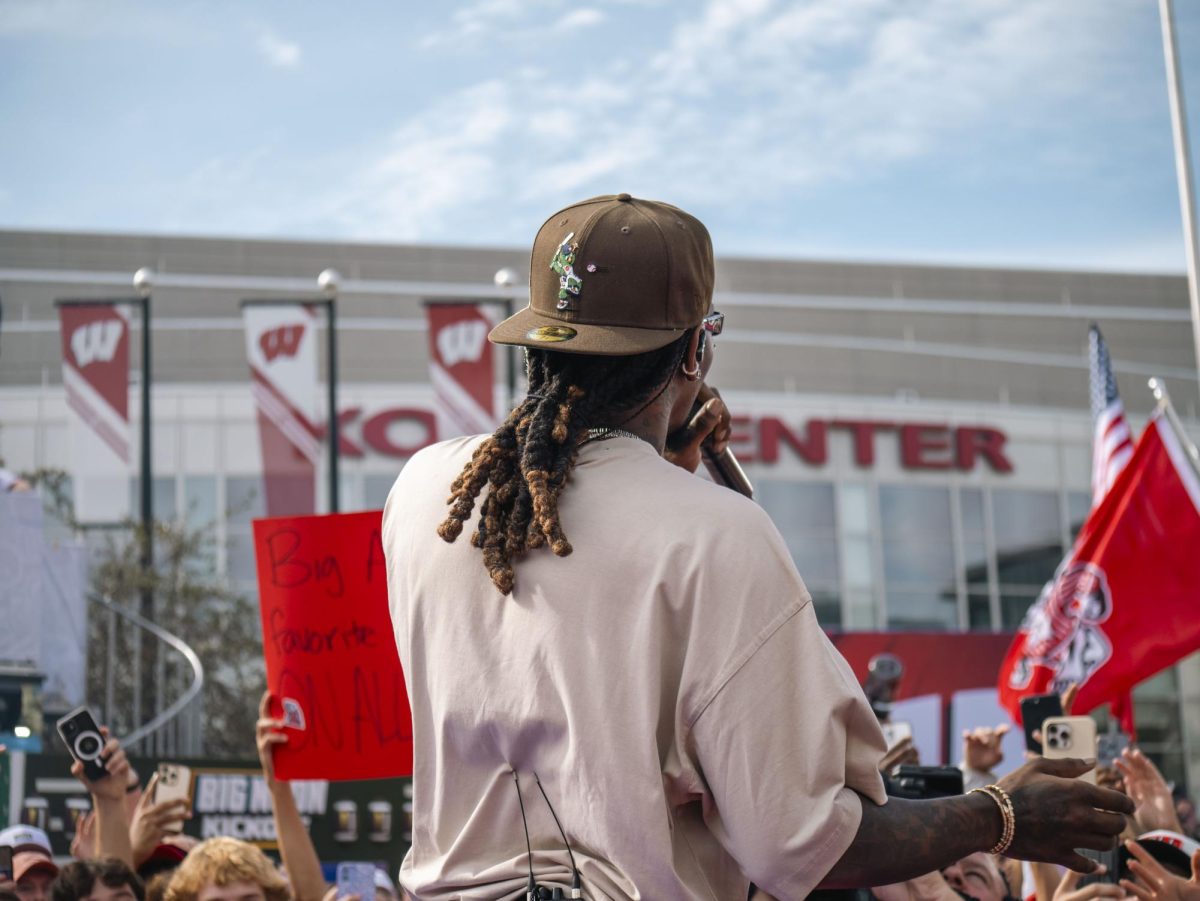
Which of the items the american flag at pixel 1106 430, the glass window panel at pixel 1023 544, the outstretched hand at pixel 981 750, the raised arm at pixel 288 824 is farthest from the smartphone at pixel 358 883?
the glass window panel at pixel 1023 544

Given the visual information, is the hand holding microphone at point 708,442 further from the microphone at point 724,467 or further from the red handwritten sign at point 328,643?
the red handwritten sign at point 328,643

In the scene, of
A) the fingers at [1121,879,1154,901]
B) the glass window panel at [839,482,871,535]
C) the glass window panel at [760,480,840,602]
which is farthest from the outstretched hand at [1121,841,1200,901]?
the glass window panel at [839,482,871,535]

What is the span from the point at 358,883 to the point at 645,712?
4.30 m

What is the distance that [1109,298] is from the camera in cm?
4706

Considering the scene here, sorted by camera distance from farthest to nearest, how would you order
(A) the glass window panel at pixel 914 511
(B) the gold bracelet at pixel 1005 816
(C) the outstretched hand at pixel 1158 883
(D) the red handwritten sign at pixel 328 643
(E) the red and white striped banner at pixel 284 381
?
(A) the glass window panel at pixel 914 511, (E) the red and white striped banner at pixel 284 381, (D) the red handwritten sign at pixel 328 643, (C) the outstretched hand at pixel 1158 883, (B) the gold bracelet at pixel 1005 816

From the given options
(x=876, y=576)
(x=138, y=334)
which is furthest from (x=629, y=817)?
(x=138, y=334)

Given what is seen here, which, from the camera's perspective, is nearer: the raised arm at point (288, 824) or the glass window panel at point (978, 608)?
the raised arm at point (288, 824)

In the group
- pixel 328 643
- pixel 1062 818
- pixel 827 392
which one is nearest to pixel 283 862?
pixel 328 643

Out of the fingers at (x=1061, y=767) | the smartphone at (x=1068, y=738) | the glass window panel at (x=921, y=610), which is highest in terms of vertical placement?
the glass window panel at (x=921, y=610)

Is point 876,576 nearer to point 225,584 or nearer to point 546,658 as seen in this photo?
point 225,584

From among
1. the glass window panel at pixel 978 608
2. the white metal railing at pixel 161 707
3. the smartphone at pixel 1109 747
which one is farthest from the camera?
the glass window panel at pixel 978 608

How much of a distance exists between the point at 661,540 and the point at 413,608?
48 cm

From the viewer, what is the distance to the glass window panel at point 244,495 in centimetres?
3253

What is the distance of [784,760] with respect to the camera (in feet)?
7.66
